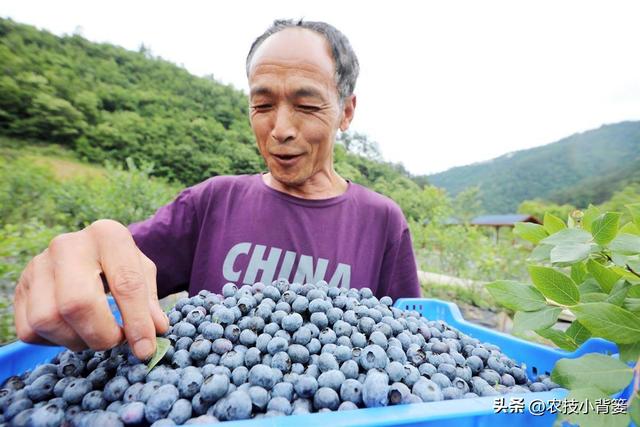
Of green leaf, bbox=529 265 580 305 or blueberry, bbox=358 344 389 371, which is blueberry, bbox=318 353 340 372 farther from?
green leaf, bbox=529 265 580 305

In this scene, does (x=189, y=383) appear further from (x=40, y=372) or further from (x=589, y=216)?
(x=589, y=216)

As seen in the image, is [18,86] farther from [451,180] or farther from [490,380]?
[451,180]

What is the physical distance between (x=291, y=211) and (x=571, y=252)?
107 centimetres

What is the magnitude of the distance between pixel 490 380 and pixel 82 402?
74cm

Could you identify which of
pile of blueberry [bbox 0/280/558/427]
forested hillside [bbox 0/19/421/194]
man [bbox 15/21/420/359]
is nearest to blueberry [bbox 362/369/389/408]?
pile of blueberry [bbox 0/280/558/427]

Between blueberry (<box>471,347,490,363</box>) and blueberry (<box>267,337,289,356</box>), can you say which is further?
blueberry (<box>471,347,490,363</box>)

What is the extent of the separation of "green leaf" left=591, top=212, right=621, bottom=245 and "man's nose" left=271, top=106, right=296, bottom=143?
972 mm

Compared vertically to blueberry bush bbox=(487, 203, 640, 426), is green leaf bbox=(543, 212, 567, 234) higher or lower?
higher

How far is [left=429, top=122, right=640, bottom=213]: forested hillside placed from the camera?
37656 mm

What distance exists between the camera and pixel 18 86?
14.7m

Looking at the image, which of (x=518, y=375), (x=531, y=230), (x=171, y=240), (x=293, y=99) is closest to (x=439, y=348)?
(x=518, y=375)

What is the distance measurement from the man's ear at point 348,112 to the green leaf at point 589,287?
43.5 inches

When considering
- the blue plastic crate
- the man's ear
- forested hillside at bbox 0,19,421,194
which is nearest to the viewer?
the blue plastic crate

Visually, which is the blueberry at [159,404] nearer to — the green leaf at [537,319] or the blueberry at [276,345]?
the blueberry at [276,345]
